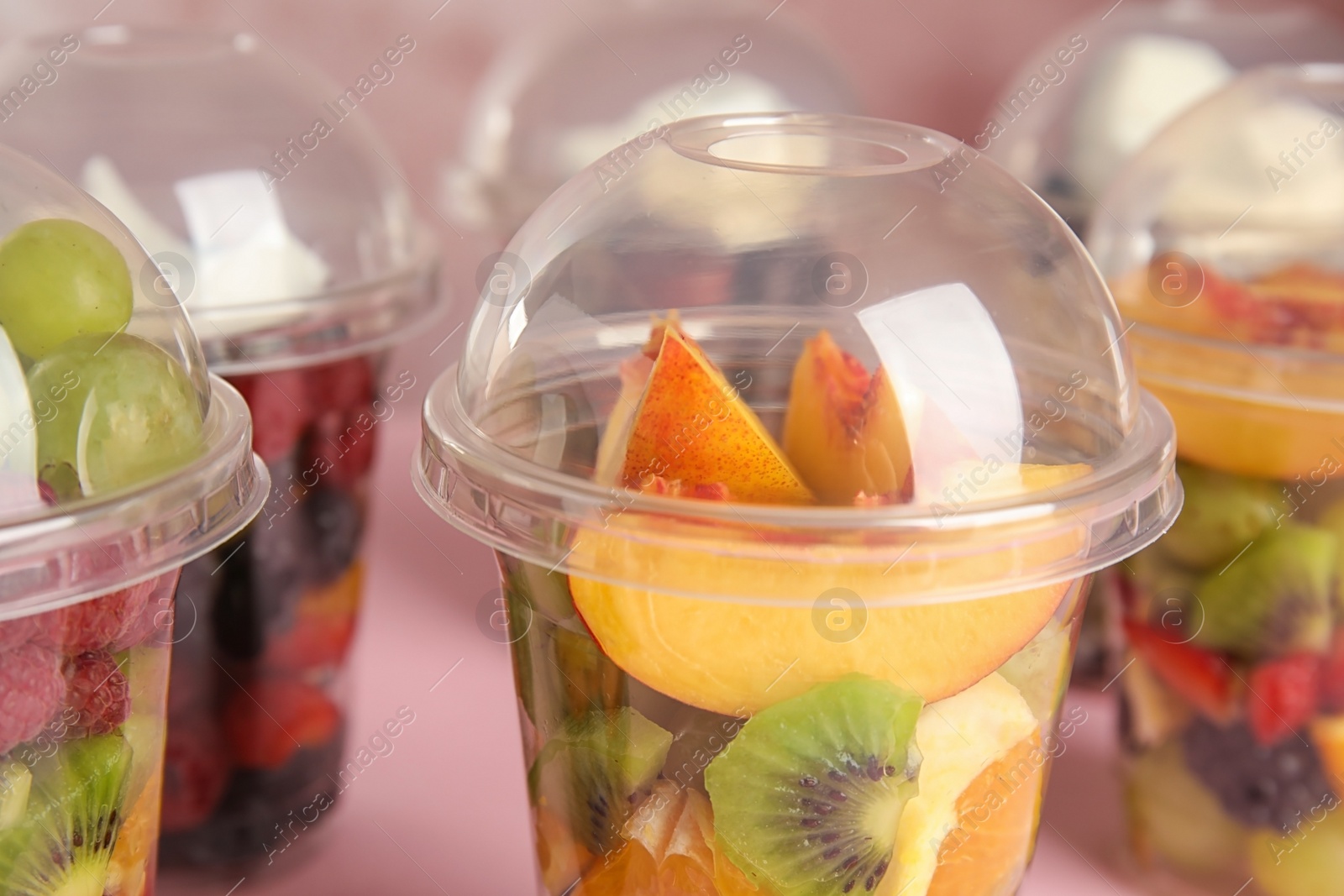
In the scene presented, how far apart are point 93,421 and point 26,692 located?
0.12 m

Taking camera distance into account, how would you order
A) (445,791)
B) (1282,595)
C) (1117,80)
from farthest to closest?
1. (1117,80)
2. (445,791)
3. (1282,595)

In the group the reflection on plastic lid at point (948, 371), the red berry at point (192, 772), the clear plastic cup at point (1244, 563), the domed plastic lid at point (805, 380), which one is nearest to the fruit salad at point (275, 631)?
the red berry at point (192, 772)

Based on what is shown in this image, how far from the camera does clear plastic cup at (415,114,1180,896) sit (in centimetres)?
58

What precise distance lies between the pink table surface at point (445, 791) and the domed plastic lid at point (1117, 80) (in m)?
0.53

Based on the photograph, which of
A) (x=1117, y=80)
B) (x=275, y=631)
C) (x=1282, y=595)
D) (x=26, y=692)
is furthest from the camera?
(x=1117, y=80)

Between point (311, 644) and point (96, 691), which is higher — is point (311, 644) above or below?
below

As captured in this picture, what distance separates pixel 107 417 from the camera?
593mm

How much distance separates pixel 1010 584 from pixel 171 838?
634 mm

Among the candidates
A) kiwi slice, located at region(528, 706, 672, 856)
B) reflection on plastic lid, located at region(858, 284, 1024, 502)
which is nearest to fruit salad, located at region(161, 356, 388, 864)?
kiwi slice, located at region(528, 706, 672, 856)

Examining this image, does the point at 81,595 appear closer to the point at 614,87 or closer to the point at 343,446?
the point at 343,446

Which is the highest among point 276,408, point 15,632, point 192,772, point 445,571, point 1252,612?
point 15,632

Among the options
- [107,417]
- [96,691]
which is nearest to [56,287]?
[107,417]

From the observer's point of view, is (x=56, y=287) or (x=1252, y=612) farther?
(x=1252, y=612)

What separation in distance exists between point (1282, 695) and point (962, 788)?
1.11 feet
